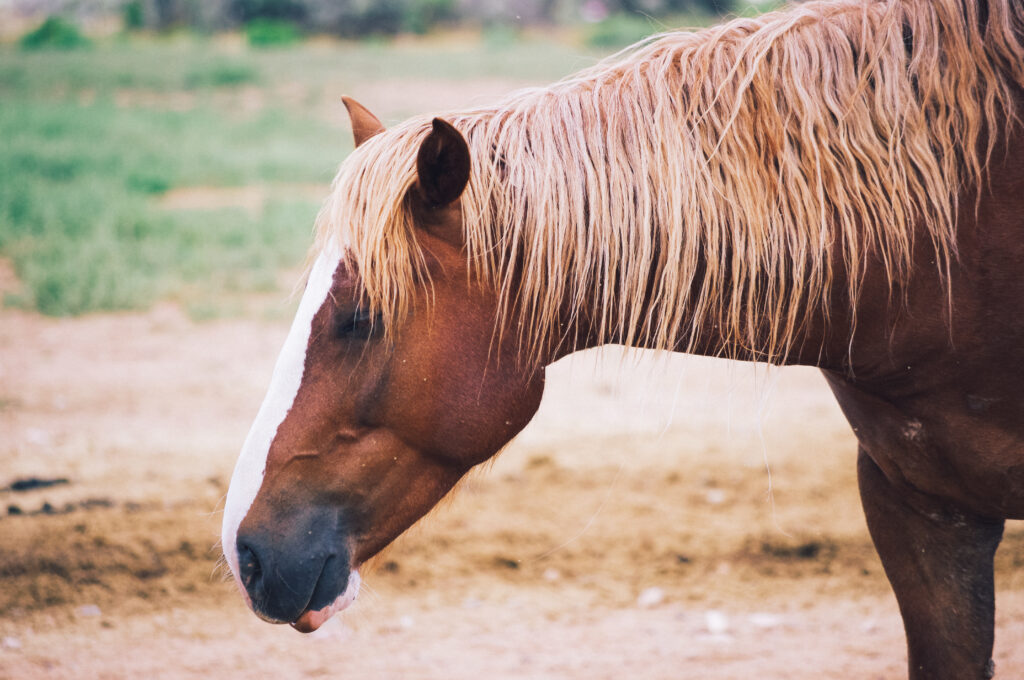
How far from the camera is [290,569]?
5.75 ft

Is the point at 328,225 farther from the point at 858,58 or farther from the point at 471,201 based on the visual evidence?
the point at 858,58

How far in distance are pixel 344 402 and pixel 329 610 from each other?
1.45 feet

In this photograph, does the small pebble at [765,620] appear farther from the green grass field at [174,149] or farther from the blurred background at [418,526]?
the green grass field at [174,149]

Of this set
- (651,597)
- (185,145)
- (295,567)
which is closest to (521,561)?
(651,597)

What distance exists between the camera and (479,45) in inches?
804

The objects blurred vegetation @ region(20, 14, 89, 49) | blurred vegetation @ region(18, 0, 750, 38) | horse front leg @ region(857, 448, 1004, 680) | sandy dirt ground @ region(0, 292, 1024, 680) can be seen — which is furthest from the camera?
blurred vegetation @ region(18, 0, 750, 38)

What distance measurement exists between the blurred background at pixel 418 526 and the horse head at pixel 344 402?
29 centimetres

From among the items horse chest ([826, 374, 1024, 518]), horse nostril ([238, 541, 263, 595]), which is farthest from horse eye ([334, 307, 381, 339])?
horse chest ([826, 374, 1024, 518])

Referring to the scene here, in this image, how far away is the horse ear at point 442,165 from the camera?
5.39 feet

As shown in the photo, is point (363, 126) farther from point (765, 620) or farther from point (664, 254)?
point (765, 620)

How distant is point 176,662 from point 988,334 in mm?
2764

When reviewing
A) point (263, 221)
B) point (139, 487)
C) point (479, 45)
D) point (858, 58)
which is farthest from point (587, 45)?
point (858, 58)

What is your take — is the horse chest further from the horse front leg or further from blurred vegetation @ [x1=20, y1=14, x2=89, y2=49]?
blurred vegetation @ [x1=20, y1=14, x2=89, y2=49]

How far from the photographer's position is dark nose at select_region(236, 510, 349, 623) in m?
1.75
